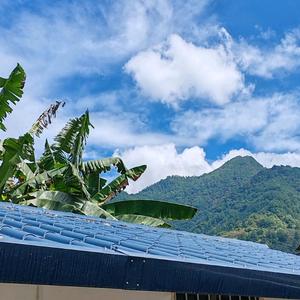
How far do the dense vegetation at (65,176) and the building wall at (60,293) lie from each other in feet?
24.8

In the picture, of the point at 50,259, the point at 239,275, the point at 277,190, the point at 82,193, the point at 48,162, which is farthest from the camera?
the point at 277,190

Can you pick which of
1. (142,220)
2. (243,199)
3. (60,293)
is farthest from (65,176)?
(243,199)

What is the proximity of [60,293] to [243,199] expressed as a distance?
95343 millimetres

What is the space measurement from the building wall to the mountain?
49.1 meters

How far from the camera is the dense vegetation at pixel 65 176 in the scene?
466 inches

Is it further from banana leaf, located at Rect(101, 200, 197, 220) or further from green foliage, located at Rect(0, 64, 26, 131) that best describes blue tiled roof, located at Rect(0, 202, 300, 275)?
banana leaf, located at Rect(101, 200, 197, 220)

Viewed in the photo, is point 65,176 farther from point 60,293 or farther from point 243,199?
point 243,199

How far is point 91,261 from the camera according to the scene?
3.03 m

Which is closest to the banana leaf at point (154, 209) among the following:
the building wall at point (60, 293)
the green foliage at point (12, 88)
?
the green foliage at point (12, 88)

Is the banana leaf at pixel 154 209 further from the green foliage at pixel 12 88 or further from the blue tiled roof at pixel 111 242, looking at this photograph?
the blue tiled roof at pixel 111 242

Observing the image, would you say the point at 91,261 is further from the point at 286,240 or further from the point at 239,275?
the point at 286,240

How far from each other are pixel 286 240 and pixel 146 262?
68.8m

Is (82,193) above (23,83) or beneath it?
beneath

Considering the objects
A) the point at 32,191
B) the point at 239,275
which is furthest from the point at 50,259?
the point at 32,191
